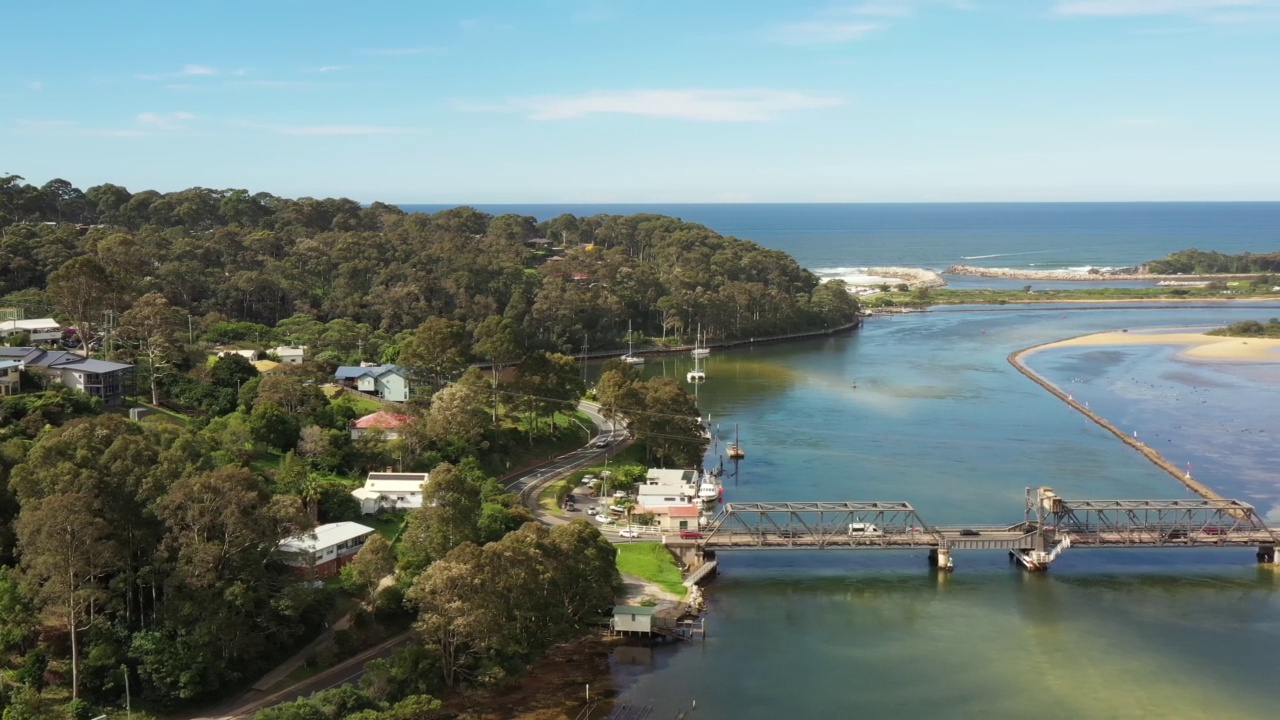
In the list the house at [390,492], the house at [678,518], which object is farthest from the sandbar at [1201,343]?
the house at [390,492]

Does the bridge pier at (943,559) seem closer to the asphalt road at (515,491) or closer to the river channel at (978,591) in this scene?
the river channel at (978,591)

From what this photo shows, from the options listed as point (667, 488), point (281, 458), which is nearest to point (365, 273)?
point (281, 458)

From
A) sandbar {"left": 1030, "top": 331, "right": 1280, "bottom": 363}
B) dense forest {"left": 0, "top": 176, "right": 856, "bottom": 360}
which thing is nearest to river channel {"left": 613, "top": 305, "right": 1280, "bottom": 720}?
sandbar {"left": 1030, "top": 331, "right": 1280, "bottom": 363}

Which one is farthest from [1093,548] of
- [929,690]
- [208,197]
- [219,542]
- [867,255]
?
[867,255]

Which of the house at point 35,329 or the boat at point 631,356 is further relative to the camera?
the boat at point 631,356

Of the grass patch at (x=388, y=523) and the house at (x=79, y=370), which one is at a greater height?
the house at (x=79, y=370)

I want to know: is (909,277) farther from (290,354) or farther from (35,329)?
(35,329)

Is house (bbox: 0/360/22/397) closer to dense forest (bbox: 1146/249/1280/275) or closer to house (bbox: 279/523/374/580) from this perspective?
house (bbox: 279/523/374/580)
